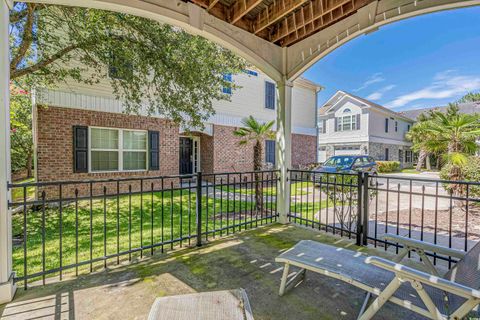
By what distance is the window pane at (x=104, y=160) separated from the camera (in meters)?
8.27

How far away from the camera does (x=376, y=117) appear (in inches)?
834

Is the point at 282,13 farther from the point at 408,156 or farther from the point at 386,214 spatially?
the point at 408,156

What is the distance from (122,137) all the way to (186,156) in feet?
12.4

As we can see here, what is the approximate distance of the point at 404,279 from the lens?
165cm

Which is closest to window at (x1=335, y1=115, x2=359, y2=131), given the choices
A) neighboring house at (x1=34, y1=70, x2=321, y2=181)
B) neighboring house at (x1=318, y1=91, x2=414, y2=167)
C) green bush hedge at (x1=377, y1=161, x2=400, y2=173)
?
neighboring house at (x1=318, y1=91, x2=414, y2=167)

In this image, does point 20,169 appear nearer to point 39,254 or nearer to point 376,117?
point 39,254

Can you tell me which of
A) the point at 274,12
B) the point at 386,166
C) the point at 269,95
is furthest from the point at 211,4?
the point at 386,166

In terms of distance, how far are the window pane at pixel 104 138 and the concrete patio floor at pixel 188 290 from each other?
6.54m

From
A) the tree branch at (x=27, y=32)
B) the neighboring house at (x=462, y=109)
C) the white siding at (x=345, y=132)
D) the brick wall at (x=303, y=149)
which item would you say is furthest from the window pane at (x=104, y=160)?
the neighboring house at (x=462, y=109)

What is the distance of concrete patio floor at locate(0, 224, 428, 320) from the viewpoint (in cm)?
218

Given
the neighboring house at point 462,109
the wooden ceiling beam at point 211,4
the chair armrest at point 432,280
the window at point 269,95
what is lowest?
the chair armrest at point 432,280

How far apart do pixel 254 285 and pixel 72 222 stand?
5.16 meters

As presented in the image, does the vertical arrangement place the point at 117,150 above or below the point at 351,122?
below

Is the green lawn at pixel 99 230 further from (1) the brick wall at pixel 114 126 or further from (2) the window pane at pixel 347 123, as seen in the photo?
(2) the window pane at pixel 347 123
